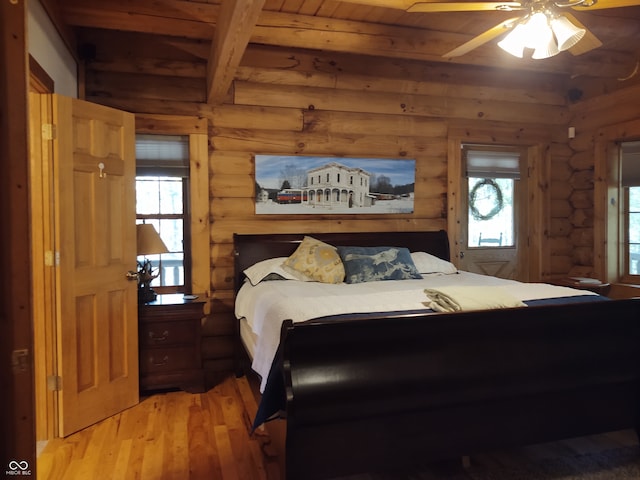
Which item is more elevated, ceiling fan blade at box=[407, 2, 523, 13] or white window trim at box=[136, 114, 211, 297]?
ceiling fan blade at box=[407, 2, 523, 13]

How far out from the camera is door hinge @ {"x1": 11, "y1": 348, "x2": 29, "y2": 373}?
3.77 feet

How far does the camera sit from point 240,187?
4012 mm

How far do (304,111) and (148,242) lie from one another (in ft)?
5.84

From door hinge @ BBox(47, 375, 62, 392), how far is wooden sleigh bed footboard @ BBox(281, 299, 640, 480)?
1.67 m

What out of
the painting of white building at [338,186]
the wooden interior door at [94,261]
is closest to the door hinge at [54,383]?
the wooden interior door at [94,261]

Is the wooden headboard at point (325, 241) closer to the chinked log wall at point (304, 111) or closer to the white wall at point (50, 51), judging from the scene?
the chinked log wall at point (304, 111)

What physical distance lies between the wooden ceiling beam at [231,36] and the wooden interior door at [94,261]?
0.72 m

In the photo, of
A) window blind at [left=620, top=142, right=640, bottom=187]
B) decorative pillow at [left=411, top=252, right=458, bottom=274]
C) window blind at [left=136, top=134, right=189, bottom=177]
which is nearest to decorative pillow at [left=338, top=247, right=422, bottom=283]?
decorative pillow at [left=411, top=252, right=458, bottom=274]

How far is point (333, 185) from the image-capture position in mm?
4223

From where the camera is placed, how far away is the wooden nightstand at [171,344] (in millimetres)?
3389

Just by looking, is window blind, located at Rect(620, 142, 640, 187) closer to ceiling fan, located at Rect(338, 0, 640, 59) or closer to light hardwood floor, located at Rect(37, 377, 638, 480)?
ceiling fan, located at Rect(338, 0, 640, 59)

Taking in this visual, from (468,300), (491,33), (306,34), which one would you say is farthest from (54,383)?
(491,33)

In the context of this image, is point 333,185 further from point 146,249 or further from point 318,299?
point 318,299

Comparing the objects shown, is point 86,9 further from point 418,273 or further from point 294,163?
point 418,273
